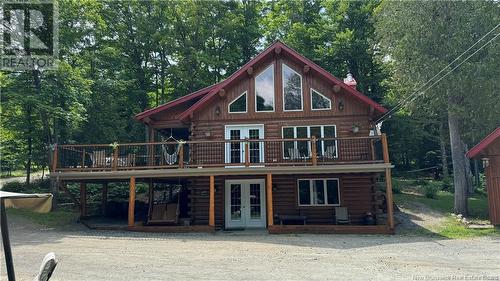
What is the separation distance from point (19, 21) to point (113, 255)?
15198 millimetres

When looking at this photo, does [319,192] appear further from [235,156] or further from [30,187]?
[30,187]

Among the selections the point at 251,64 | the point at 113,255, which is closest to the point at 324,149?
the point at 251,64

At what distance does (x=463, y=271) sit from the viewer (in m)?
8.81

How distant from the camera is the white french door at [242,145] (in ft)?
57.4

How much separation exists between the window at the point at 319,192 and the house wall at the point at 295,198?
0.59 ft

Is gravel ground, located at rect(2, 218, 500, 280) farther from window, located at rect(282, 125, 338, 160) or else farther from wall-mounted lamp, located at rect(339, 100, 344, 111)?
wall-mounted lamp, located at rect(339, 100, 344, 111)

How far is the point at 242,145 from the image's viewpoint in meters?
17.6

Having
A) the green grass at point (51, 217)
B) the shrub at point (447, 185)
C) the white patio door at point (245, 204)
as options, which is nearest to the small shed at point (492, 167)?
the white patio door at point (245, 204)

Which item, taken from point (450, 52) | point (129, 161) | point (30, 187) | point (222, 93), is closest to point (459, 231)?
point (450, 52)

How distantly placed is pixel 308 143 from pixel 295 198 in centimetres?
251

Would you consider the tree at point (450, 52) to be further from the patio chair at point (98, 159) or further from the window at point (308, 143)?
the patio chair at point (98, 159)

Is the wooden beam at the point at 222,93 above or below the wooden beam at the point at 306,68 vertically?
below

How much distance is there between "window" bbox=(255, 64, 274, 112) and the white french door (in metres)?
0.96

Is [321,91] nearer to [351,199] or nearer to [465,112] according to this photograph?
[351,199]
